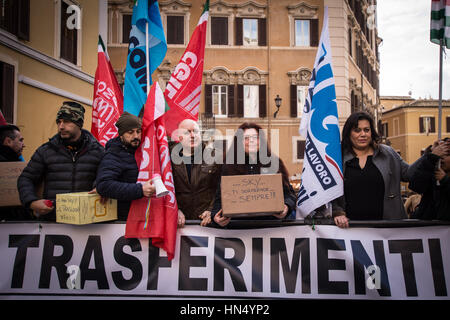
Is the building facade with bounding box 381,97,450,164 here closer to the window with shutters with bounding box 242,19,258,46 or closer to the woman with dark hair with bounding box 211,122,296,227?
the window with shutters with bounding box 242,19,258,46

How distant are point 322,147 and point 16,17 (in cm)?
899

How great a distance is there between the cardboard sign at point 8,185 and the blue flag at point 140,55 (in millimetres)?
1381

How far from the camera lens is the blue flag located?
A: 3914 mm

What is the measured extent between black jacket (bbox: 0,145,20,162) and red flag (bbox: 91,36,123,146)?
5.13 ft

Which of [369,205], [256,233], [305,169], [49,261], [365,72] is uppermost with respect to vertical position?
[365,72]

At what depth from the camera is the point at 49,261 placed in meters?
2.88

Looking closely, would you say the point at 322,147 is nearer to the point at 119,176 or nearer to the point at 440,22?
the point at 440,22

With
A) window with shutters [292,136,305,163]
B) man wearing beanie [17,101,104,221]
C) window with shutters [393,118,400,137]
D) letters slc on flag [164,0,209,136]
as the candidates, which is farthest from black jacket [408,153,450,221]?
window with shutters [393,118,400,137]

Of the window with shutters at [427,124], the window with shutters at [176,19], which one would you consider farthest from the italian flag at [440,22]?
the window with shutters at [427,124]

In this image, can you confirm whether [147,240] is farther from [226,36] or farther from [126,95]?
[226,36]

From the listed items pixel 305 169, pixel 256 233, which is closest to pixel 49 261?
pixel 256 233

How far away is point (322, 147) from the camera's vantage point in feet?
10.1

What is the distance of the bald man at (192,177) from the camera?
348 centimetres

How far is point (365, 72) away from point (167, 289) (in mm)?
26071
